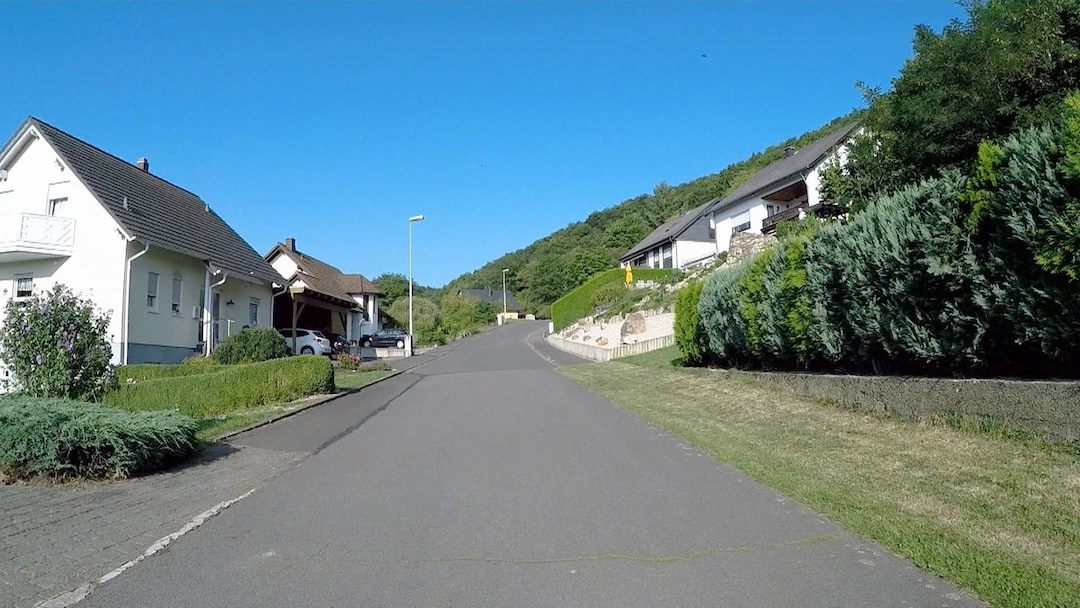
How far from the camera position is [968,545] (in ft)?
16.4

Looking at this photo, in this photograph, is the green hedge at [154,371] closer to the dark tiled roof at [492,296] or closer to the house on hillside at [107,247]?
the house on hillside at [107,247]

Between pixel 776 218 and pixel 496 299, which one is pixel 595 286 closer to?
pixel 776 218

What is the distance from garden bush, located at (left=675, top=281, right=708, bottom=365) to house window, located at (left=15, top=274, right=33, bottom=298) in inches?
831

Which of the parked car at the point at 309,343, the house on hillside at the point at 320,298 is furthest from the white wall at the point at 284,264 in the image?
the parked car at the point at 309,343

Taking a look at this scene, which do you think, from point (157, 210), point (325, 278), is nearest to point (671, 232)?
point (325, 278)

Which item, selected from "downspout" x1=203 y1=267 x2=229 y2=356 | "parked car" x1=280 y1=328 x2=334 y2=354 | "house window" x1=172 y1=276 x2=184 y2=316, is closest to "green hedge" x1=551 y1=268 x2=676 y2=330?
"parked car" x1=280 y1=328 x2=334 y2=354

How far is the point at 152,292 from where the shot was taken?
77.5 ft

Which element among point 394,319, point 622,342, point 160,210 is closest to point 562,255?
point 394,319

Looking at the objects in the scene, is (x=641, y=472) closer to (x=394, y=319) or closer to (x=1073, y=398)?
(x=1073, y=398)

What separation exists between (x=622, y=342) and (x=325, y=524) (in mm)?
28472

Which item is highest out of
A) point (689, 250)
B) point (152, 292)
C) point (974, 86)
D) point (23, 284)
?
point (689, 250)

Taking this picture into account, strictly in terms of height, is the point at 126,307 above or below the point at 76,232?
below

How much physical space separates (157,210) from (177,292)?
356 centimetres

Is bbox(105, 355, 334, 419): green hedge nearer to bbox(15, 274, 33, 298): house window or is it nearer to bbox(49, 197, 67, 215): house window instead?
bbox(15, 274, 33, 298): house window
